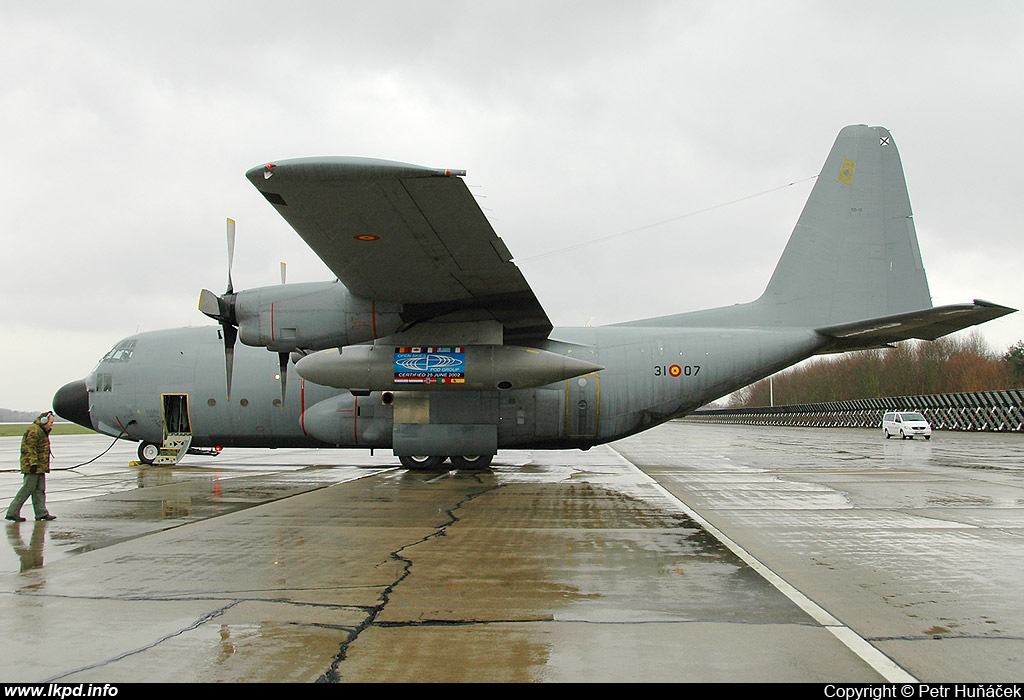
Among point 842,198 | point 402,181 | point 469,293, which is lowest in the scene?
point 469,293

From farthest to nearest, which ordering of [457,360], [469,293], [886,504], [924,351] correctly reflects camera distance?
[924,351] < [457,360] < [469,293] < [886,504]

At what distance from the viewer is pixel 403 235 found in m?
10.8

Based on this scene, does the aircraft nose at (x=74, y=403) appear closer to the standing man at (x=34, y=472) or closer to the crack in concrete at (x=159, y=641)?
the standing man at (x=34, y=472)

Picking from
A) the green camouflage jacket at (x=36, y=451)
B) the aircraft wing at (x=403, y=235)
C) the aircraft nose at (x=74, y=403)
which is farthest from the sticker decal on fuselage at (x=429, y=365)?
the aircraft nose at (x=74, y=403)

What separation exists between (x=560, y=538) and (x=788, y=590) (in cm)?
323

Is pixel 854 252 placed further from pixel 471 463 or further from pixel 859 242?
pixel 471 463

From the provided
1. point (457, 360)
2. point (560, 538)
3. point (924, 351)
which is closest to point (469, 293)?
point (457, 360)

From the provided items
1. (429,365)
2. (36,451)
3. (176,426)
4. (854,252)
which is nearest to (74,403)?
(176,426)

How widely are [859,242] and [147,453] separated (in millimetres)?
19334

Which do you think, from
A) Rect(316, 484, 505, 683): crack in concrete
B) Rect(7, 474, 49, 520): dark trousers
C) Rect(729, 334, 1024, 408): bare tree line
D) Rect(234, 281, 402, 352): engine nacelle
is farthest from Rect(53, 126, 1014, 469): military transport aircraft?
Rect(729, 334, 1024, 408): bare tree line

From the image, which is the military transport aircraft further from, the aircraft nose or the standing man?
the standing man

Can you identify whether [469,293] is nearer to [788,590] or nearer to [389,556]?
[389,556]

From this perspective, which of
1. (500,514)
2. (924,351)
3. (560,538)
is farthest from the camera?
(924,351)

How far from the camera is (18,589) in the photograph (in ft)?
20.3
